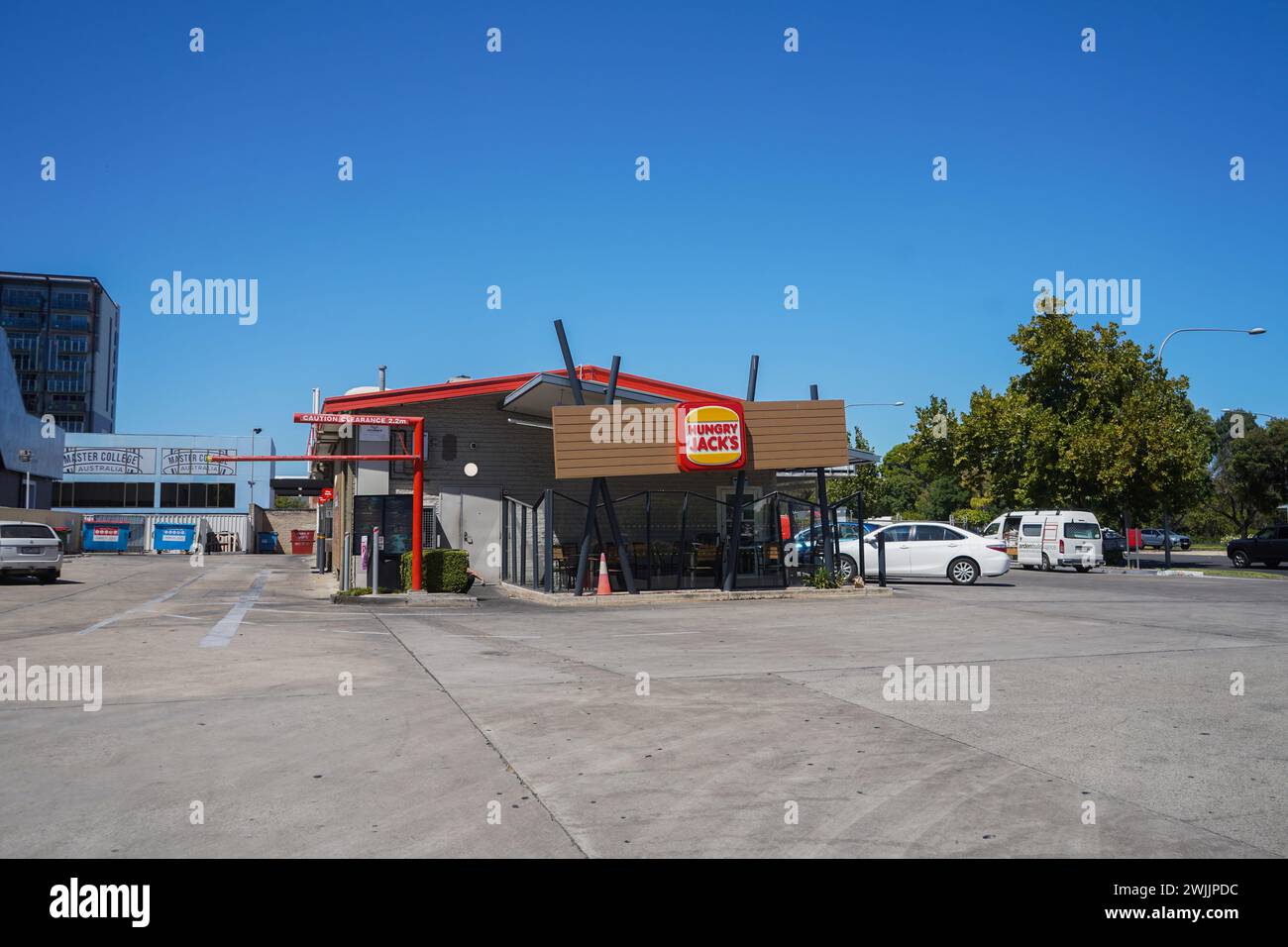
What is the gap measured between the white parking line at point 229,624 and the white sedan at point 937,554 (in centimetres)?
1417

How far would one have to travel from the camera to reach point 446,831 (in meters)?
4.70

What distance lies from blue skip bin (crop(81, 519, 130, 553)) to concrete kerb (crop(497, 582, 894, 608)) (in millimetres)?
48895

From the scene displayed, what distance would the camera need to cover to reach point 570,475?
64.4 feet

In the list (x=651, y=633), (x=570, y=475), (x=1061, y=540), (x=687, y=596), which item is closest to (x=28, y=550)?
(x=570, y=475)

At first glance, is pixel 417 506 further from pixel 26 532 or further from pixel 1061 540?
pixel 1061 540

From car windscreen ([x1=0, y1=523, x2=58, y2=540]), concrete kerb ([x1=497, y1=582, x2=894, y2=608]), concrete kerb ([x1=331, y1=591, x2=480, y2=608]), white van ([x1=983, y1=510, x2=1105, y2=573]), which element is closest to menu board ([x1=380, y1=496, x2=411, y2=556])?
concrete kerb ([x1=331, y1=591, x2=480, y2=608])

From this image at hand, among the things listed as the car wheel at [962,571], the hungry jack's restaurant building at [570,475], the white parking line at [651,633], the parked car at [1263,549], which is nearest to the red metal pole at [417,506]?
the hungry jack's restaurant building at [570,475]

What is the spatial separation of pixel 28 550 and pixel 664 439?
1709cm

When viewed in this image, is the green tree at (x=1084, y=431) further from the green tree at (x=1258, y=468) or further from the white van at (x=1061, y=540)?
the green tree at (x=1258, y=468)

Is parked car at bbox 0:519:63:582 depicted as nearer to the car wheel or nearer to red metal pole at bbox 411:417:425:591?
red metal pole at bbox 411:417:425:591

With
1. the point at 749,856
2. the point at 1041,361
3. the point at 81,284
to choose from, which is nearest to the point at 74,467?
the point at 81,284

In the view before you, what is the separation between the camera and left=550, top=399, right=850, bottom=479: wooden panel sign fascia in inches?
767

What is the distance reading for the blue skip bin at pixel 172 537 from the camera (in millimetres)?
61969
